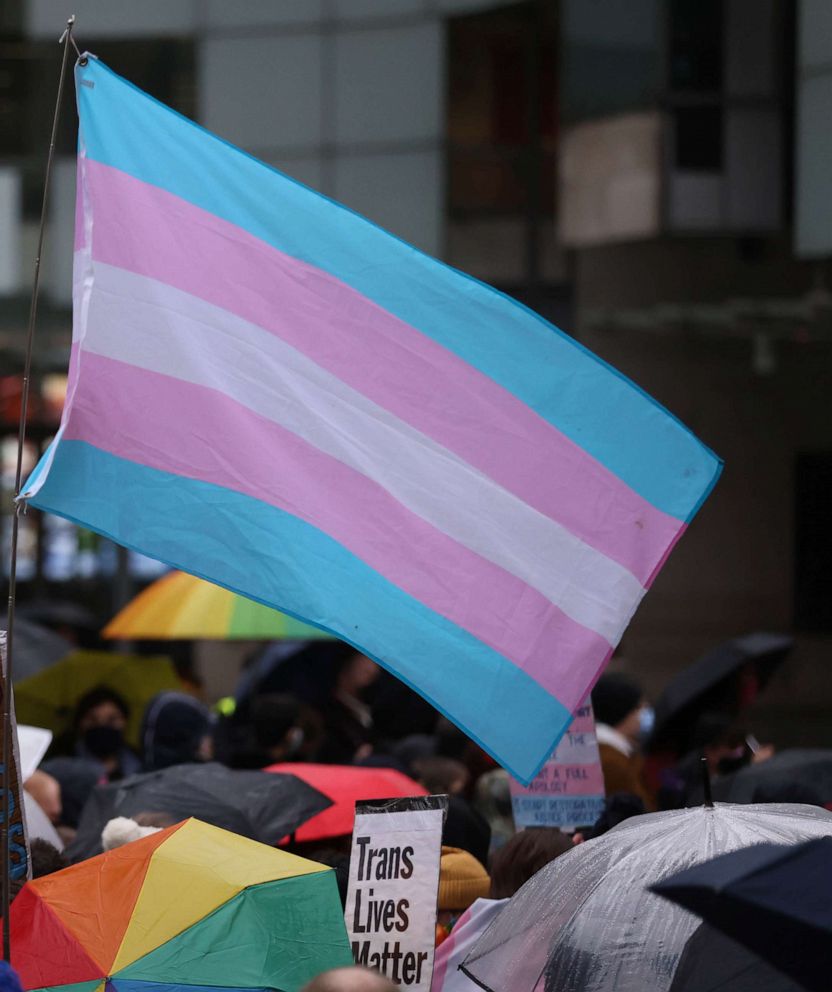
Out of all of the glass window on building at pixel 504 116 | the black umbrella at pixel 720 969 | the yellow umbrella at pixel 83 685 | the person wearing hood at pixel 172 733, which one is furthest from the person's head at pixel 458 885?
the glass window on building at pixel 504 116

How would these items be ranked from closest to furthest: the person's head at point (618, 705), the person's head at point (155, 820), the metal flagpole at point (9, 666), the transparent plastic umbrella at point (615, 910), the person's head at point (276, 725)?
1. the transparent plastic umbrella at point (615, 910)
2. the metal flagpole at point (9, 666)
3. the person's head at point (155, 820)
4. the person's head at point (276, 725)
5. the person's head at point (618, 705)

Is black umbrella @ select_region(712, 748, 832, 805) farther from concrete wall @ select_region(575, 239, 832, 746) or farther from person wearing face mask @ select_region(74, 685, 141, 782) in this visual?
concrete wall @ select_region(575, 239, 832, 746)

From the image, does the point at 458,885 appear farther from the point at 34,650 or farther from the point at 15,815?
the point at 34,650

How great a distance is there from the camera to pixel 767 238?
1861 centimetres

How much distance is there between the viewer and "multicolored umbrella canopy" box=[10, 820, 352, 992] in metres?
4.28

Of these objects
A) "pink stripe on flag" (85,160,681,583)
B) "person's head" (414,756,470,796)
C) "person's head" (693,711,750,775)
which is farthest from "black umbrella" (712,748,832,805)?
"pink stripe on flag" (85,160,681,583)

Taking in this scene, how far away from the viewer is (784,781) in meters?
6.40

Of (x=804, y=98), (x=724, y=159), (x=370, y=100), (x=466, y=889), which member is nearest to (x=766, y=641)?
(x=466, y=889)

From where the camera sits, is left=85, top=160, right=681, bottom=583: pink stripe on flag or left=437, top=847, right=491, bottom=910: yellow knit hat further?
left=437, top=847, right=491, bottom=910: yellow knit hat

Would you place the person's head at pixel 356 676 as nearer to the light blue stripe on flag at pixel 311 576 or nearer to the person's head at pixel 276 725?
the person's head at pixel 276 725

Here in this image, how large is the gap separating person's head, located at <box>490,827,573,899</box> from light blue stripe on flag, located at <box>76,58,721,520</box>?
1047 mm

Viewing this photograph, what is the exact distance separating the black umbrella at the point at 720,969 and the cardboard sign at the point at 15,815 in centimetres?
177

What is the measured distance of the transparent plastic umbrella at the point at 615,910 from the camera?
405 centimetres

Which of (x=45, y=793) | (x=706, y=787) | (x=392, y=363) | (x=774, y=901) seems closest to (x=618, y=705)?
(x=45, y=793)
